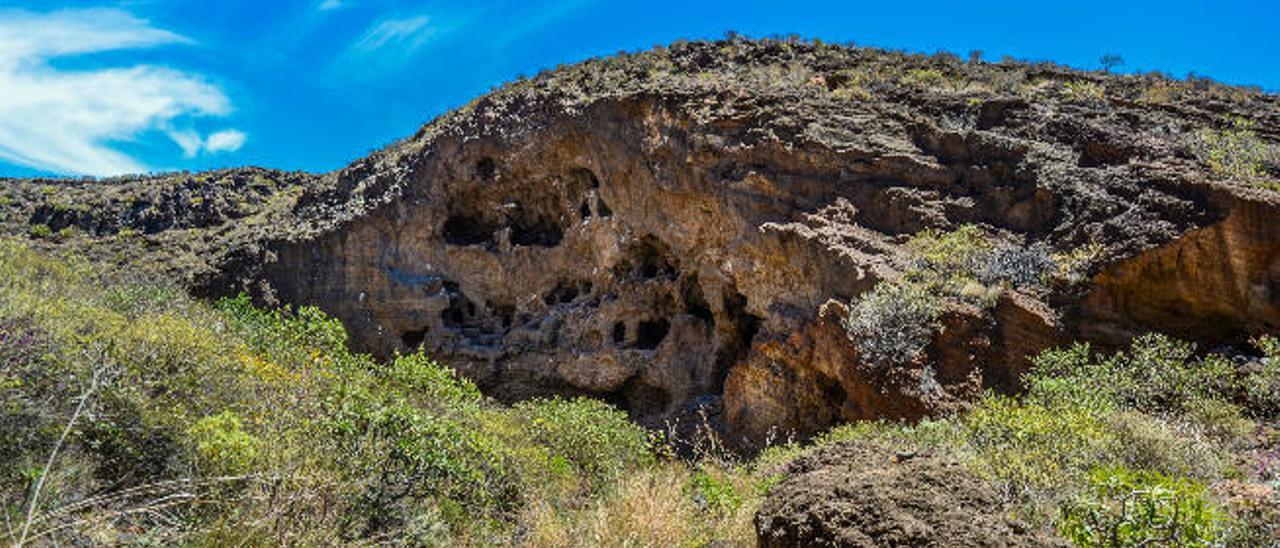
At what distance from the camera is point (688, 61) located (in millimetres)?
20547

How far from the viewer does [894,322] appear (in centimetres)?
1253

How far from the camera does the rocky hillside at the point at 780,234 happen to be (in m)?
11.9

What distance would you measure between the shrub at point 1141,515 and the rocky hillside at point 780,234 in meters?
7.37

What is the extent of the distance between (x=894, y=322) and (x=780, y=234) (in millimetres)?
3328

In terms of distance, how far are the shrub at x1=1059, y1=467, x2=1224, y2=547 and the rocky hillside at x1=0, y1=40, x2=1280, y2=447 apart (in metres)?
7.37

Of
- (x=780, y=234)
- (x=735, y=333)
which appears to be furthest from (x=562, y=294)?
Answer: (x=780, y=234)

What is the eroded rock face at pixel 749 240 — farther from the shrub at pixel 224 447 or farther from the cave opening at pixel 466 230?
the shrub at pixel 224 447

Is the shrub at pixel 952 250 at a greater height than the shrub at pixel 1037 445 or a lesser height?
greater

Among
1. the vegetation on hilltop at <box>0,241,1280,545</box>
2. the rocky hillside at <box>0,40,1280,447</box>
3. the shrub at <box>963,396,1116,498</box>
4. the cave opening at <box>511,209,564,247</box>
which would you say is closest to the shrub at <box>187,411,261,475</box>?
the vegetation on hilltop at <box>0,241,1280,545</box>

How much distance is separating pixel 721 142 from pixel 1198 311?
869 centimetres

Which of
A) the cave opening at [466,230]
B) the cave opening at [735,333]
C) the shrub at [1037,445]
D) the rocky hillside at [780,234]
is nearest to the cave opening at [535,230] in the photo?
the rocky hillside at [780,234]

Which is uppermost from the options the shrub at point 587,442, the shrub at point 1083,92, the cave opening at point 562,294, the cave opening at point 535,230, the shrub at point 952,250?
the shrub at point 1083,92

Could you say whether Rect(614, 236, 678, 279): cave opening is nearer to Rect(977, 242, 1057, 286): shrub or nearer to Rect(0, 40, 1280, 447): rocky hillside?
Rect(0, 40, 1280, 447): rocky hillside

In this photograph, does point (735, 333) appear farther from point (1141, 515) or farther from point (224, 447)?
point (1141, 515)
